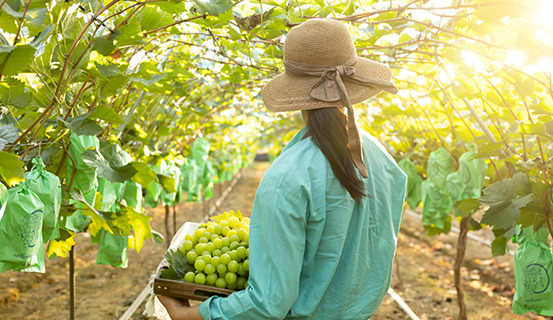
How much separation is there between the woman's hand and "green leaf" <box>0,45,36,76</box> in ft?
2.57

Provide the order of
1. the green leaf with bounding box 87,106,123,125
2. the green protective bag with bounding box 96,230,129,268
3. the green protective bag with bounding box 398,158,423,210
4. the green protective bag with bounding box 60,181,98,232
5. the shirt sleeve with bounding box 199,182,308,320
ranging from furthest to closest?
the green protective bag with bounding box 398,158,423,210 < the green protective bag with bounding box 96,230,129,268 < the green protective bag with bounding box 60,181,98,232 < the green leaf with bounding box 87,106,123,125 < the shirt sleeve with bounding box 199,182,308,320

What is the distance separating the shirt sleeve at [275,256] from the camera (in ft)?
3.37

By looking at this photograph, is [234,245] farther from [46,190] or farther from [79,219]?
[79,219]

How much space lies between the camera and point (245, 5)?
6.07 feet

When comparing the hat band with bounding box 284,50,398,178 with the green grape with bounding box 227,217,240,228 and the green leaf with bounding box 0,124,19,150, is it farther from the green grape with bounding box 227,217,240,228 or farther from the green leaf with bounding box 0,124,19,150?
the green leaf with bounding box 0,124,19,150

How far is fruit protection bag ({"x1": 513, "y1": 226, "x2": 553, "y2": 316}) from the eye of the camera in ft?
6.64

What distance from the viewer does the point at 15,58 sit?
1.07 metres

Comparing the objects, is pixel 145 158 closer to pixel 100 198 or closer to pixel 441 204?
pixel 100 198

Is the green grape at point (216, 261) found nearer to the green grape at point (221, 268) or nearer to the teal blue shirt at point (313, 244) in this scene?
the green grape at point (221, 268)

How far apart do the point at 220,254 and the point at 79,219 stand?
2.94 feet

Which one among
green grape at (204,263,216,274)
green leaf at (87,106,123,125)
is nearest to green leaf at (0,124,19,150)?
green leaf at (87,106,123,125)

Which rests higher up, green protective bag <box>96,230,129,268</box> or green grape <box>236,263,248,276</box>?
green grape <box>236,263,248,276</box>

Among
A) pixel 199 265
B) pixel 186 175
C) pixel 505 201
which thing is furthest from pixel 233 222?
pixel 186 175

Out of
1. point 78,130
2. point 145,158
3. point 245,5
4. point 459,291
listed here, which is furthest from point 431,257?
point 78,130
